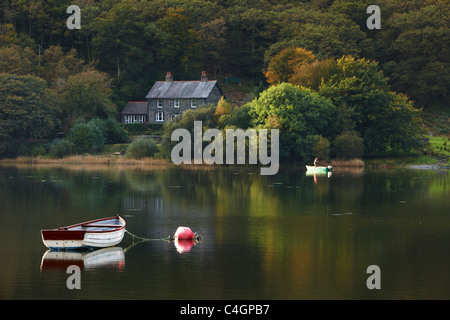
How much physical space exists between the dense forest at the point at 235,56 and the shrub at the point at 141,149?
12824 mm

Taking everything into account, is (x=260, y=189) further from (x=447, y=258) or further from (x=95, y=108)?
(x=95, y=108)

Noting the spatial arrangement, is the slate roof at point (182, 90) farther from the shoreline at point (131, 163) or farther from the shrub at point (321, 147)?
the shrub at point (321, 147)

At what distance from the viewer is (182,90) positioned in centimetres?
11606

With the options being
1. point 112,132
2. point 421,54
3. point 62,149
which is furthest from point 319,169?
point 421,54

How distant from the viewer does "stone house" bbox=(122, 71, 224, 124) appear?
4532 inches

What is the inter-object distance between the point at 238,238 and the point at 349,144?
54.0 meters

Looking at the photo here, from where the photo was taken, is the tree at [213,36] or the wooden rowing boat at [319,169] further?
the tree at [213,36]

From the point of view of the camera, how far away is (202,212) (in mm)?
46656

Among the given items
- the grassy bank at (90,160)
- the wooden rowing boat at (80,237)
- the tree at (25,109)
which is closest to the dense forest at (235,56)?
the tree at (25,109)

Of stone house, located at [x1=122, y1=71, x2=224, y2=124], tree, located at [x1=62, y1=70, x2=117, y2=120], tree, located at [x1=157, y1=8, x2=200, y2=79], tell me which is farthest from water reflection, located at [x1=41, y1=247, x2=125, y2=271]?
tree, located at [x1=157, y1=8, x2=200, y2=79]

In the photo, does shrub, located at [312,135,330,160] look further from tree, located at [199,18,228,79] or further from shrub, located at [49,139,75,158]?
tree, located at [199,18,228,79]

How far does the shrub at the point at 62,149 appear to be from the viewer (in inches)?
3698
